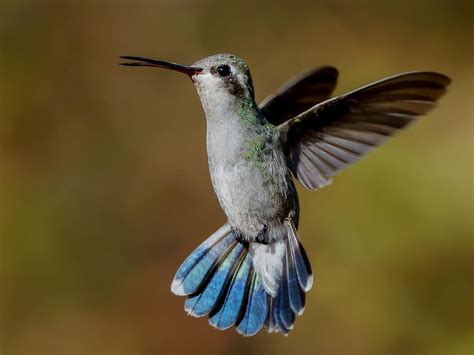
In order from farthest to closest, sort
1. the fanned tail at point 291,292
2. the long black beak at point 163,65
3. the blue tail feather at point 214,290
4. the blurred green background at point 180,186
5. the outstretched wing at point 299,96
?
the blurred green background at point 180,186, the outstretched wing at point 299,96, the blue tail feather at point 214,290, the fanned tail at point 291,292, the long black beak at point 163,65

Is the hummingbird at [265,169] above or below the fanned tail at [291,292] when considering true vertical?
above

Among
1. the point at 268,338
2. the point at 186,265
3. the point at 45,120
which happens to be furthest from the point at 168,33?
the point at 186,265

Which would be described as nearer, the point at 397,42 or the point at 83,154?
the point at 83,154

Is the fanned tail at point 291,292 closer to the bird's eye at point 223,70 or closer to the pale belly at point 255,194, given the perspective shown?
the pale belly at point 255,194

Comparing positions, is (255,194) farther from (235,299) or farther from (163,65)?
(163,65)

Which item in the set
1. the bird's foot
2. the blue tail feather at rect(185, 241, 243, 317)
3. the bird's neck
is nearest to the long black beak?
the bird's neck

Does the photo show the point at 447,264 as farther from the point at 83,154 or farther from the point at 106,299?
the point at 83,154

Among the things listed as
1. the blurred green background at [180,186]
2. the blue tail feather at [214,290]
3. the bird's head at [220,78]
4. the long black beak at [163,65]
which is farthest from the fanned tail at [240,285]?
the blurred green background at [180,186]

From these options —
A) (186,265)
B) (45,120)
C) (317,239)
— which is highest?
(45,120)
